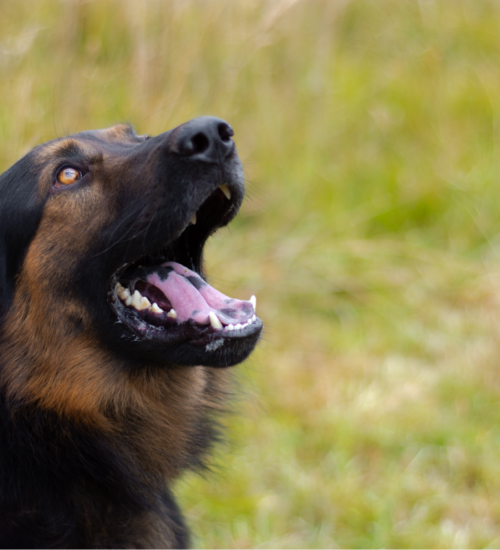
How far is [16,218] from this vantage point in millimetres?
2367

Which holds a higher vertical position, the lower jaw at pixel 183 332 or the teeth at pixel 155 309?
the teeth at pixel 155 309

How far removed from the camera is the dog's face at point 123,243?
7.13ft

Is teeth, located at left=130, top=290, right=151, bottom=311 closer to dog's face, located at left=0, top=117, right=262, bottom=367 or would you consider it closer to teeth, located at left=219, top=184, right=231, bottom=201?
dog's face, located at left=0, top=117, right=262, bottom=367

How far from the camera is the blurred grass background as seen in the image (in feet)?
10.7

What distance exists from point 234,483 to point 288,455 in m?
0.39

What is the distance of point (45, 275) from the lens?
2.33m

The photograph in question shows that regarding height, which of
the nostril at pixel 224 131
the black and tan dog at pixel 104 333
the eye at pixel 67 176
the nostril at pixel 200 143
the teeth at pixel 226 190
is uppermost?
the nostril at pixel 224 131

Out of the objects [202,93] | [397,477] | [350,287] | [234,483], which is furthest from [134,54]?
[397,477]

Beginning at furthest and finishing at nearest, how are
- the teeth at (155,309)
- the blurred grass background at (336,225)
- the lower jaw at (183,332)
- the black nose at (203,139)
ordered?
the blurred grass background at (336,225) → the teeth at (155,309) → the lower jaw at (183,332) → the black nose at (203,139)

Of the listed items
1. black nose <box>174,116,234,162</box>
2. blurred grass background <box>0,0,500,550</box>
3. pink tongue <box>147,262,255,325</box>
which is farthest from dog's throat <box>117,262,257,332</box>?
blurred grass background <box>0,0,500,550</box>

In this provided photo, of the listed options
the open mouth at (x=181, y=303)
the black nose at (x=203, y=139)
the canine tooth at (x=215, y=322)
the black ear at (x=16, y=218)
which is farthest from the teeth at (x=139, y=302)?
the black nose at (x=203, y=139)

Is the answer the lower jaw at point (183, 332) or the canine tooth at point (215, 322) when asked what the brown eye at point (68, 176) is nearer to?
the lower jaw at point (183, 332)

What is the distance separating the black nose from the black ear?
2.07 feet

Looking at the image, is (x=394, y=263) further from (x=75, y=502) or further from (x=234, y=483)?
(x=75, y=502)
